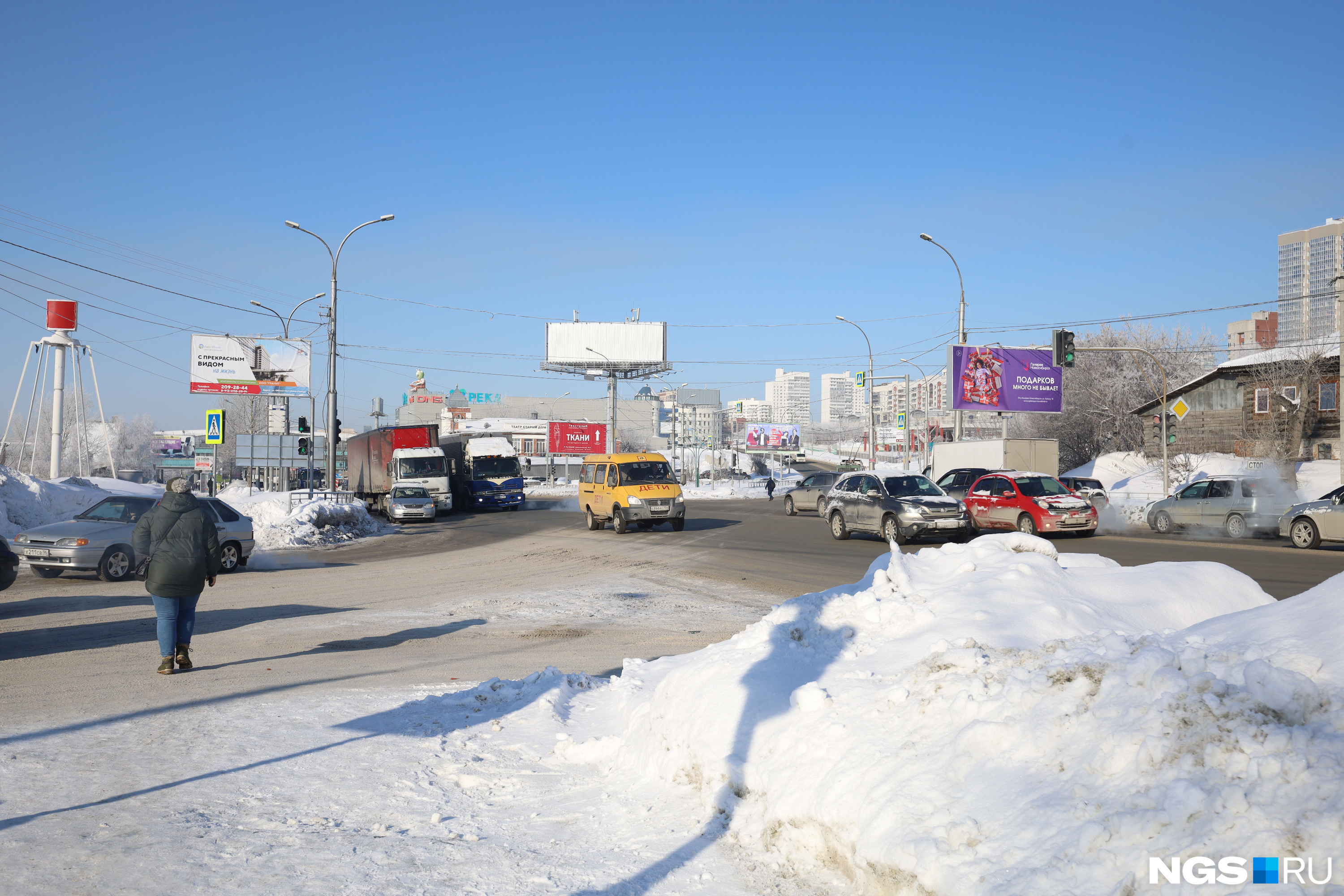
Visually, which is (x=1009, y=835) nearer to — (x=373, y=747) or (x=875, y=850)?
(x=875, y=850)

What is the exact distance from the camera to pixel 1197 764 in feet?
10.2

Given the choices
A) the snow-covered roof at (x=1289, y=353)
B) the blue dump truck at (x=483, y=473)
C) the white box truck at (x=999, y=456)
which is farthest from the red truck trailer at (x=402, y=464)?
the snow-covered roof at (x=1289, y=353)

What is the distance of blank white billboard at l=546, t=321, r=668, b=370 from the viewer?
8081 centimetres

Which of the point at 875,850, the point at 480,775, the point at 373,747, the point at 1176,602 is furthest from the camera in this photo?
the point at 1176,602

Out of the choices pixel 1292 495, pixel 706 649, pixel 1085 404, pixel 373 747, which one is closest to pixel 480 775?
pixel 373 747

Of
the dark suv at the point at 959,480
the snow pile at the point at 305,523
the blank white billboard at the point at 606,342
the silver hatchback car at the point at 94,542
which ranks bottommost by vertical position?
the snow pile at the point at 305,523

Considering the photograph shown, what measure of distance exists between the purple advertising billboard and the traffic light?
1190 cm

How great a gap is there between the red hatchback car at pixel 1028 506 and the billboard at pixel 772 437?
92.3m

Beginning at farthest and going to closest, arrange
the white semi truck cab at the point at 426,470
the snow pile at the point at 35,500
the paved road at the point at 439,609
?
the white semi truck cab at the point at 426,470
the snow pile at the point at 35,500
the paved road at the point at 439,609

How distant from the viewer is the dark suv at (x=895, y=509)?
2075 cm

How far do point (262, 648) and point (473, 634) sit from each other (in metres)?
2.17

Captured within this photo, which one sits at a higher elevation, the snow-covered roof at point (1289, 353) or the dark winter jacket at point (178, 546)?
the snow-covered roof at point (1289, 353)

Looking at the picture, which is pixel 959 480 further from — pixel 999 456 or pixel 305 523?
pixel 305 523

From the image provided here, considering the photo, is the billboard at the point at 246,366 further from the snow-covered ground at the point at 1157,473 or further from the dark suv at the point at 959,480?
the snow-covered ground at the point at 1157,473
